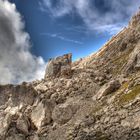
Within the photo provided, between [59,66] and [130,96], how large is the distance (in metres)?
48.4

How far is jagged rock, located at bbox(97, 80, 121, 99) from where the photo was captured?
92956mm

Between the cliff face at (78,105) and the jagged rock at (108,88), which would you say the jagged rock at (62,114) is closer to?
the cliff face at (78,105)

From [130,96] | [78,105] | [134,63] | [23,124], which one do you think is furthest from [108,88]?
[23,124]

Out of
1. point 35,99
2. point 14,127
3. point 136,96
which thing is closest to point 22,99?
point 35,99

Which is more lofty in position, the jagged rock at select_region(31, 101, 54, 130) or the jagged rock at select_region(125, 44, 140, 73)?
the jagged rock at select_region(125, 44, 140, 73)

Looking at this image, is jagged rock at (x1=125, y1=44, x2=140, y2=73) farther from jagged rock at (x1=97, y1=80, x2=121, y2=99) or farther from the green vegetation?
the green vegetation

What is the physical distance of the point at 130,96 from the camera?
84000 mm

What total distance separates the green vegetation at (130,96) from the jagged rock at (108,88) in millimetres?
7245

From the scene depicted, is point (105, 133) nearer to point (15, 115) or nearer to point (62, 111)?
point (62, 111)

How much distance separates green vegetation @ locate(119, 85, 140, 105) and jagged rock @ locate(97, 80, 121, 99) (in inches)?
285

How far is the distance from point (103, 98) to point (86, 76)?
1912 centimetres

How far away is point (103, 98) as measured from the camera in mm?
90688

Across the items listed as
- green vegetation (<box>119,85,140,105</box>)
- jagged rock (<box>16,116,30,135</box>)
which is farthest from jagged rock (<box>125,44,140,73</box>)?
jagged rock (<box>16,116,30,135</box>)

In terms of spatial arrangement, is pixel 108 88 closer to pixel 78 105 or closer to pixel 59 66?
pixel 78 105
